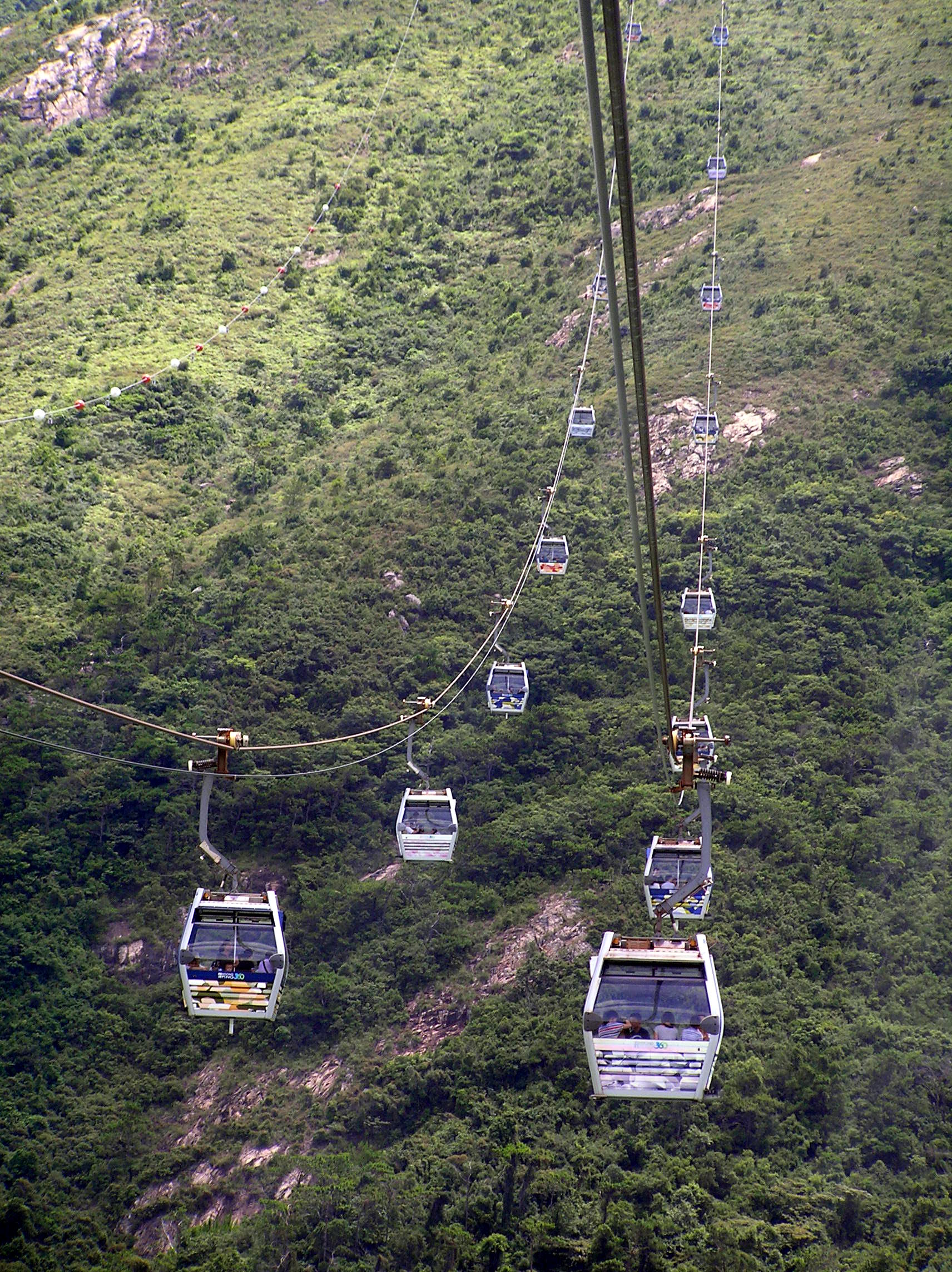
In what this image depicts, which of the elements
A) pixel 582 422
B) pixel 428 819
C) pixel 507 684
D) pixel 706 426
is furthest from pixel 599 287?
pixel 428 819

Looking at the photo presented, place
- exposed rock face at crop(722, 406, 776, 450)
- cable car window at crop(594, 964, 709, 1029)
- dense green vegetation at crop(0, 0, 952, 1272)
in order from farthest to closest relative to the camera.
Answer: exposed rock face at crop(722, 406, 776, 450)
dense green vegetation at crop(0, 0, 952, 1272)
cable car window at crop(594, 964, 709, 1029)

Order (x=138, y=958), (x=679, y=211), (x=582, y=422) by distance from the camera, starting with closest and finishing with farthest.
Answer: (x=138, y=958)
(x=582, y=422)
(x=679, y=211)

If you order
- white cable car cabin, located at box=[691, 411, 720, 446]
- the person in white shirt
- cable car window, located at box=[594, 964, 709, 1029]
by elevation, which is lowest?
the person in white shirt

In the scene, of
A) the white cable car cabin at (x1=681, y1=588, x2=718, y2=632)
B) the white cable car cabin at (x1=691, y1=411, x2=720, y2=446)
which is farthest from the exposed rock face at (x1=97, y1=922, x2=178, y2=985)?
the white cable car cabin at (x1=691, y1=411, x2=720, y2=446)

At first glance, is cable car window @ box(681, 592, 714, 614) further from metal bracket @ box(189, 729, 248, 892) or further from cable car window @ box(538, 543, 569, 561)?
metal bracket @ box(189, 729, 248, 892)

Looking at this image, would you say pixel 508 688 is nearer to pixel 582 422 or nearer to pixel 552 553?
pixel 552 553

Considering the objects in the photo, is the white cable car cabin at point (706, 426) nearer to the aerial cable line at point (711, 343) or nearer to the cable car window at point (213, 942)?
the aerial cable line at point (711, 343)

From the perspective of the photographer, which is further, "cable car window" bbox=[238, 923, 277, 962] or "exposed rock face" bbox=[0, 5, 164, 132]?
"exposed rock face" bbox=[0, 5, 164, 132]
